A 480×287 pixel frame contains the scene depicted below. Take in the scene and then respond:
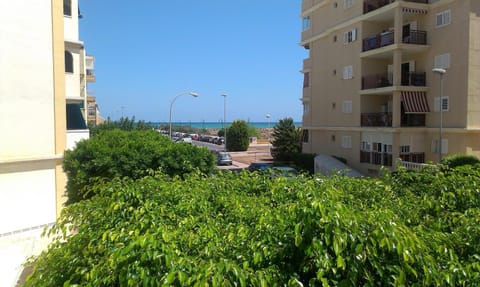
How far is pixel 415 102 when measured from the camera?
26250 mm

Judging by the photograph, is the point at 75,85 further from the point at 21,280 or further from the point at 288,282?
the point at 288,282

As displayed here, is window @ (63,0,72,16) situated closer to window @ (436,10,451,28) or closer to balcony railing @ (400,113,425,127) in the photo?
balcony railing @ (400,113,425,127)

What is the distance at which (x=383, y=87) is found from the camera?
90.4ft

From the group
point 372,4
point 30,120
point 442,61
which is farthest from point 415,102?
point 30,120

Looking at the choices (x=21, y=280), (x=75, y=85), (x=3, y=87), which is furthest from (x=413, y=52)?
(x=21, y=280)

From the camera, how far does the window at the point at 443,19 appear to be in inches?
974

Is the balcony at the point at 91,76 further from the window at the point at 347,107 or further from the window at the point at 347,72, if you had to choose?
the window at the point at 347,107

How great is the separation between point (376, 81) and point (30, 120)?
22599 mm

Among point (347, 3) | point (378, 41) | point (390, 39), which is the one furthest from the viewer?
point (347, 3)

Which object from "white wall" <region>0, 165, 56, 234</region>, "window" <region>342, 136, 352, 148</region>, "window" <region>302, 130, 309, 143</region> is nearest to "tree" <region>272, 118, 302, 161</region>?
"window" <region>302, 130, 309, 143</region>

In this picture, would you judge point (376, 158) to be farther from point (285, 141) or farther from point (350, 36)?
point (285, 141)

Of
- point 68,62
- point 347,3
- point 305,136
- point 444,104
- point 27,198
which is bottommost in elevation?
point 27,198

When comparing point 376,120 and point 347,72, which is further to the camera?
point 347,72

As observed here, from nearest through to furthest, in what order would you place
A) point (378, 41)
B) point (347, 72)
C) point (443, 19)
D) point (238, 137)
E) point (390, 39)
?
point (443, 19)
point (390, 39)
point (378, 41)
point (347, 72)
point (238, 137)
